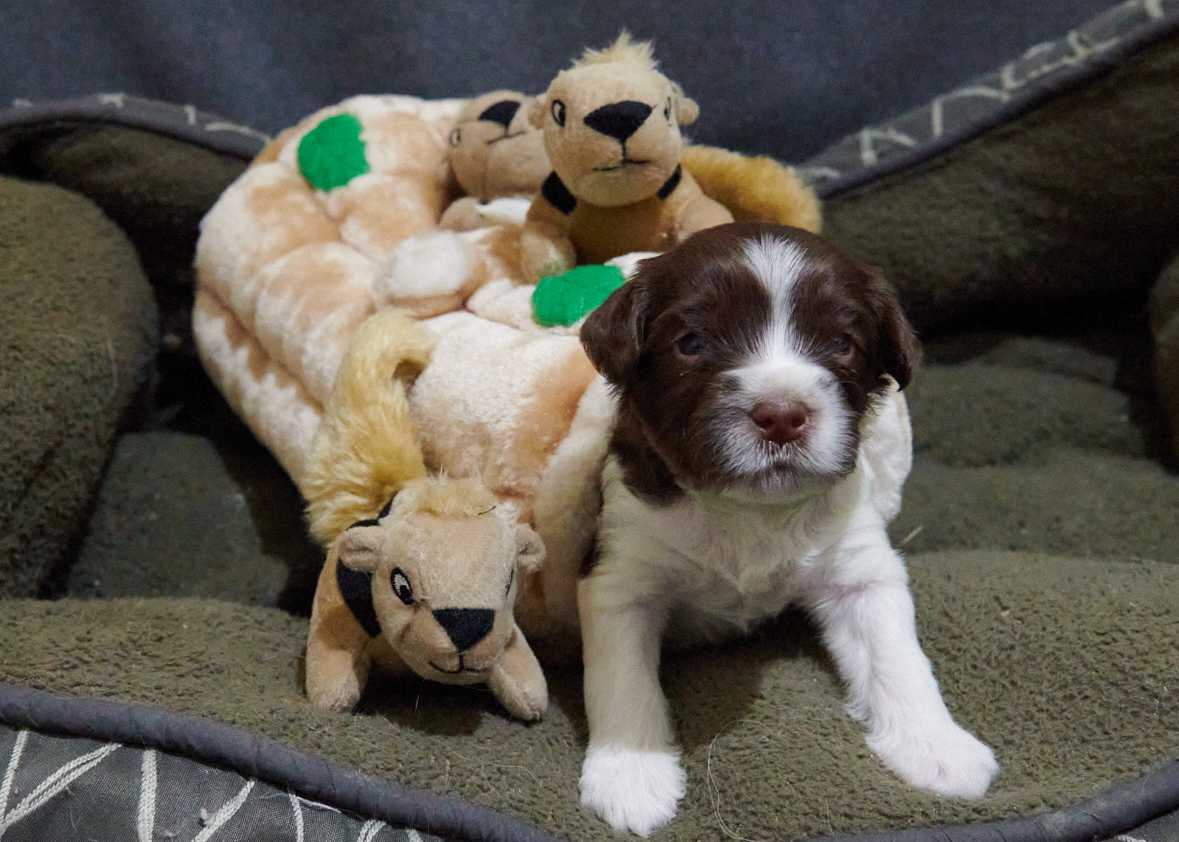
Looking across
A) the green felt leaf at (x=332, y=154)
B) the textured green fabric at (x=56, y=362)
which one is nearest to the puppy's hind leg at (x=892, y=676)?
the green felt leaf at (x=332, y=154)

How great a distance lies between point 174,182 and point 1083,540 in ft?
8.81

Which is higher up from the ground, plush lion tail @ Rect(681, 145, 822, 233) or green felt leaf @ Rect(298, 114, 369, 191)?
green felt leaf @ Rect(298, 114, 369, 191)

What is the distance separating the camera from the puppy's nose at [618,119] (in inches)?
71.1

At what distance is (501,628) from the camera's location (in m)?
1.51

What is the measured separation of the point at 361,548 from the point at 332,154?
1.33 metres

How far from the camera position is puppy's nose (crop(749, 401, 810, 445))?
1.36 metres

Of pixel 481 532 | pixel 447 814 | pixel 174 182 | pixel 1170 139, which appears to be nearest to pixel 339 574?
pixel 481 532

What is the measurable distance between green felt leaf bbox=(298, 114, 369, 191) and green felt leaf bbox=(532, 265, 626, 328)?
0.82 m

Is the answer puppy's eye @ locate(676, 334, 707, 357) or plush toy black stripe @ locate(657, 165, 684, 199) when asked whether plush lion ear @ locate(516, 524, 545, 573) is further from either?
plush toy black stripe @ locate(657, 165, 684, 199)

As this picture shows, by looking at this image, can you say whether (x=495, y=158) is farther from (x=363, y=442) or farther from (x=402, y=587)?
(x=402, y=587)

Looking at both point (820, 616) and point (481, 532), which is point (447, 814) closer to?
point (481, 532)

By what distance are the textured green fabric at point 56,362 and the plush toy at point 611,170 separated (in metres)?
1.14

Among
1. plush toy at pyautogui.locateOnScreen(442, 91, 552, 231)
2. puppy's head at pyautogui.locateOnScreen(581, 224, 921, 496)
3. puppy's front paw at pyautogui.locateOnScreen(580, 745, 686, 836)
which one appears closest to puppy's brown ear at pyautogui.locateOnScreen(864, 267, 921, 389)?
puppy's head at pyautogui.locateOnScreen(581, 224, 921, 496)

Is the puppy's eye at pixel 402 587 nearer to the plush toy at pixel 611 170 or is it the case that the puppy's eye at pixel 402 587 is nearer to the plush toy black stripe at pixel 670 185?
the plush toy at pixel 611 170
